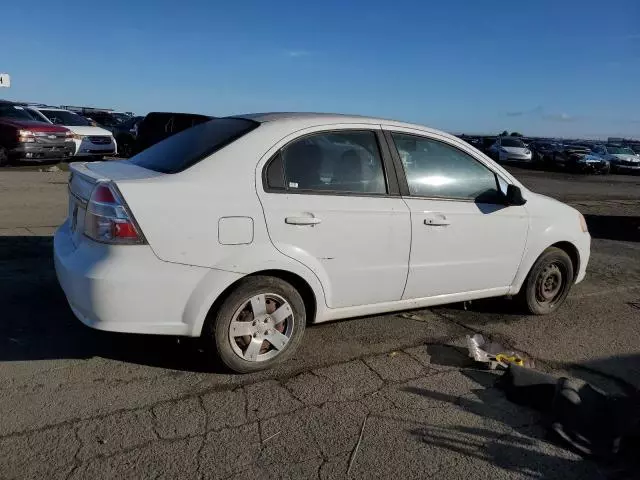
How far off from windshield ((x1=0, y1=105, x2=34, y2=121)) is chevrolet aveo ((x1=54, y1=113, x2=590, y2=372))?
14.5 meters

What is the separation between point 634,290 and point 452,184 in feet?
11.2

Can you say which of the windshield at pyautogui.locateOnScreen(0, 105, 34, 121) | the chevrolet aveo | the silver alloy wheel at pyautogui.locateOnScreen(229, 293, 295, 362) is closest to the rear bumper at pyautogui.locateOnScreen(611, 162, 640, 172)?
the windshield at pyautogui.locateOnScreen(0, 105, 34, 121)

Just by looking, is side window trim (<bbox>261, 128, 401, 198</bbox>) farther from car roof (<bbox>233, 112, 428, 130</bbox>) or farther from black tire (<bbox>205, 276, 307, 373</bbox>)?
black tire (<bbox>205, 276, 307, 373</bbox>)

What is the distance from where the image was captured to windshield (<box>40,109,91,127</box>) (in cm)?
1819

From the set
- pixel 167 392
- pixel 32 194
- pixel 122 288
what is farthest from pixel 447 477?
pixel 32 194

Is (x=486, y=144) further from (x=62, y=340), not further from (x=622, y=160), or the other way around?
(x=62, y=340)

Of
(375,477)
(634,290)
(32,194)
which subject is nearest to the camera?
(375,477)

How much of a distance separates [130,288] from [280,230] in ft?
3.16

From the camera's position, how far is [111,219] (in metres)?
3.26

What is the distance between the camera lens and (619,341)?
4770 mm

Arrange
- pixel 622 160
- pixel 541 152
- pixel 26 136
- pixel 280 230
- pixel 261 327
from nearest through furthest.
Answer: pixel 280 230 → pixel 261 327 → pixel 26 136 → pixel 622 160 → pixel 541 152

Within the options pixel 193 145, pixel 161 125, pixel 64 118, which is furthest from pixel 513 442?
pixel 64 118

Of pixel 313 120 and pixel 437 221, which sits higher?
pixel 313 120

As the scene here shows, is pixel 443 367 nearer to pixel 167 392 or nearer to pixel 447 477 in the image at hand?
pixel 447 477
